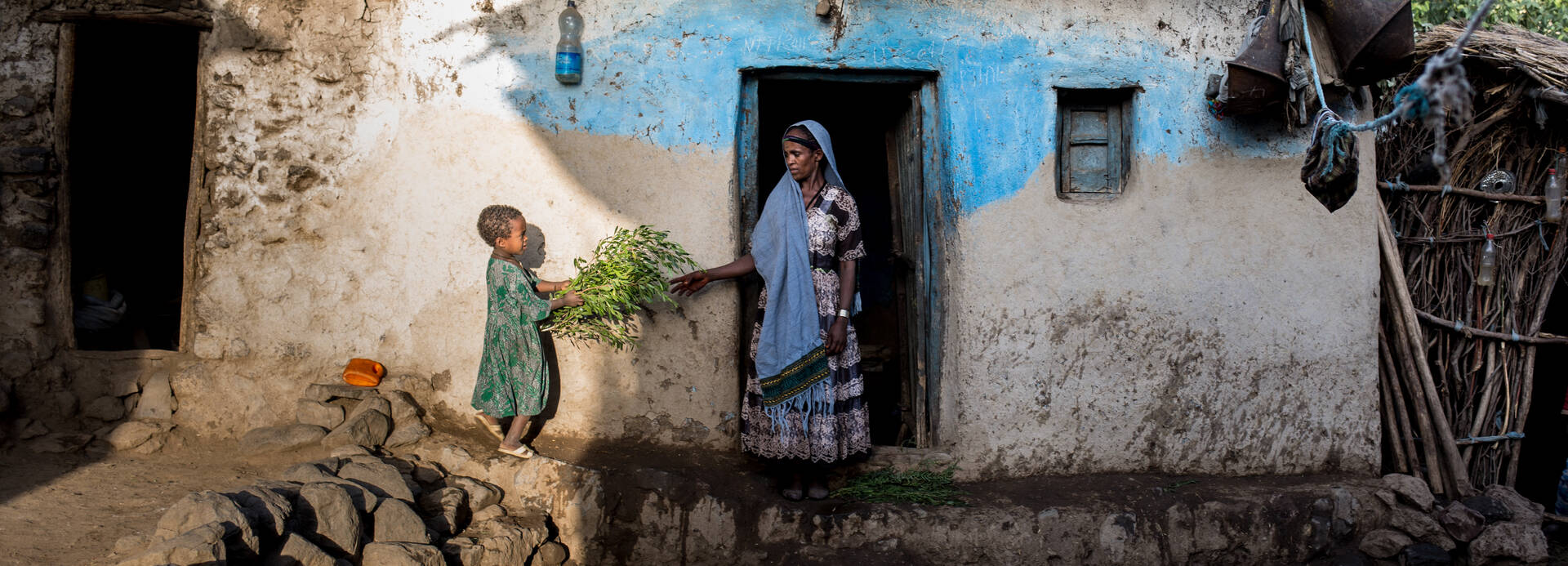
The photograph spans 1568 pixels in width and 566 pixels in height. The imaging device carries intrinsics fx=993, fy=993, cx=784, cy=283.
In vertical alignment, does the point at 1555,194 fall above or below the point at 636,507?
above

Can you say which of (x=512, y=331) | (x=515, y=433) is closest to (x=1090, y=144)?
(x=512, y=331)

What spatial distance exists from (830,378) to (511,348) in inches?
51.4

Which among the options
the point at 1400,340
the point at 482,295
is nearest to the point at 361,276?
the point at 482,295

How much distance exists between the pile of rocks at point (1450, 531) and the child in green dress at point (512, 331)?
12.2 feet

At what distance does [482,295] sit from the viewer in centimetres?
430

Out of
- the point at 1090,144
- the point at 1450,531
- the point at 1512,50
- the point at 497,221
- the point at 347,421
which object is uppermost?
the point at 1512,50

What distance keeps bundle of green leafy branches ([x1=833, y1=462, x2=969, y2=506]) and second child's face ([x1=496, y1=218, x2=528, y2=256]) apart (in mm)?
1673

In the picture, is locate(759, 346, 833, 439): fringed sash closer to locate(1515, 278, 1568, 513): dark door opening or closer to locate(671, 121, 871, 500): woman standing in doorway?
locate(671, 121, 871, 500): woman standing in doorway

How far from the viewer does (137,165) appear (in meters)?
6.09

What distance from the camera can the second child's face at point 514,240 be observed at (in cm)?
398

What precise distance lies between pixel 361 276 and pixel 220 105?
93 cm

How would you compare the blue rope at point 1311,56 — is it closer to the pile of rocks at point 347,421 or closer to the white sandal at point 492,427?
the white sandal at point 492,427

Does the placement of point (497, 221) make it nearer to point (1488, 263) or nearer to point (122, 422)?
point (122, 422)

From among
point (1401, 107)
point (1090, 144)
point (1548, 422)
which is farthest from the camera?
point (1548, 422)
